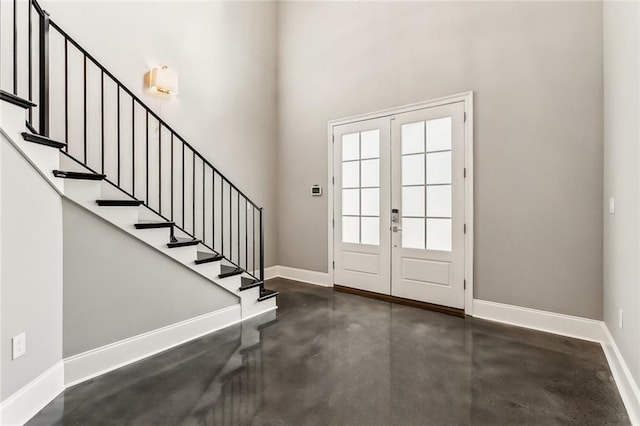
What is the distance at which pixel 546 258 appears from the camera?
3.24 meters

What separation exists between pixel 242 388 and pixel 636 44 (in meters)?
3.36

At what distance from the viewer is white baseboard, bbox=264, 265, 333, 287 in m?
4.96

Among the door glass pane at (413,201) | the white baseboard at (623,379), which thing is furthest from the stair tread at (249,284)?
the white baseboard at (623,379)

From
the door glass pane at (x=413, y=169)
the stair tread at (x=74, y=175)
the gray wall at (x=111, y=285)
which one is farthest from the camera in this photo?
the door glass pane at (x=413, y=169)

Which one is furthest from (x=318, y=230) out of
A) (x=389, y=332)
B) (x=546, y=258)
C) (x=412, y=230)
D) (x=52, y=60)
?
(x=52, y=60)

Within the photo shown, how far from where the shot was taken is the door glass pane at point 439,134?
3.82 meters

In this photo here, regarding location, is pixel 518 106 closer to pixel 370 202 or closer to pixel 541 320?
pixel 370 202

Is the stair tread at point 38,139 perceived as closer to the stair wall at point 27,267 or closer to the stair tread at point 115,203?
the stair wall at point 27,267

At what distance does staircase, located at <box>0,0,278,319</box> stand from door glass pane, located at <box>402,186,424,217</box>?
201 centimetres

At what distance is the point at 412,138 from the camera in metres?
4.08

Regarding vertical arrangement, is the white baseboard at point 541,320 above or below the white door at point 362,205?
below

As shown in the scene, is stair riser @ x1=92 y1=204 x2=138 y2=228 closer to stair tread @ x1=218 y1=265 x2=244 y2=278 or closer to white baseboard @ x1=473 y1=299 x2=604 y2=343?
stair tread @ x1=218 y1=265 x2=244 y2=278

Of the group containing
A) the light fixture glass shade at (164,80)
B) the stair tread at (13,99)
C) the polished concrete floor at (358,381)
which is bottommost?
the polished concrete floor at (358,381)

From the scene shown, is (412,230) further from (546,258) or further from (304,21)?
(304,21)
